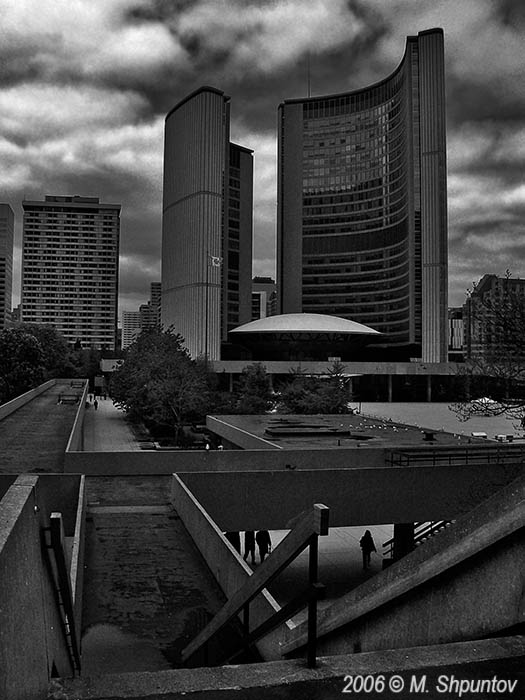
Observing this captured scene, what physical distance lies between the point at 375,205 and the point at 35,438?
103m

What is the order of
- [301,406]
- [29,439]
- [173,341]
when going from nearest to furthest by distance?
[29,439]
[301,406]
[173,341]

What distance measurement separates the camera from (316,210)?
5074 inches

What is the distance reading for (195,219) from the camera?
360 feet

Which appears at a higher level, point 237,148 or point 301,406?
point 237,148

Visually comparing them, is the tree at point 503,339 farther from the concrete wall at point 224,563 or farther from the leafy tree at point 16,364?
the leafy tree at point 16,364

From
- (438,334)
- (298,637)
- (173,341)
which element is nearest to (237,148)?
(438,334)

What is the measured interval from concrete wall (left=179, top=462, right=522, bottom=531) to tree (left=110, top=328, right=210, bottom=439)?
2189cm

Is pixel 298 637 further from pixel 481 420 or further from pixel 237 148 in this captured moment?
pixel 237 148

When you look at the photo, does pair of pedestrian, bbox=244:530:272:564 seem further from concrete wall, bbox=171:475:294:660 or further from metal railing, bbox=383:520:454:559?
concrete wall, bbox=171:475:294:660

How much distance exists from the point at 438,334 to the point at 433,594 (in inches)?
3874

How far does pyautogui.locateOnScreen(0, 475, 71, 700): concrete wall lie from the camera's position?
2.50 metres

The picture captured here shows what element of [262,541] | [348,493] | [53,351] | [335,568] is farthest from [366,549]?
[53,351]

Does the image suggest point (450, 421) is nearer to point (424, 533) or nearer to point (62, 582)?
point (424, 533)

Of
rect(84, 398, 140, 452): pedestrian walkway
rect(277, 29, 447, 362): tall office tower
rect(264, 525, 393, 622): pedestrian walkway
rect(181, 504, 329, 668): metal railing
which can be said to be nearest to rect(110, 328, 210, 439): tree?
rect(84, 398, 140, 452): pedestrian walkway
